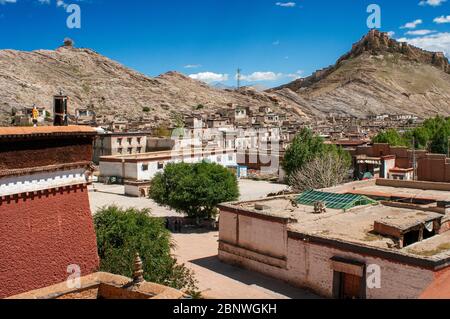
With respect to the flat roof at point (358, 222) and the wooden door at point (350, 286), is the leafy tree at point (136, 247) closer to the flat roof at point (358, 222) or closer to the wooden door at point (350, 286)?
the flat roof at point (358, 222)

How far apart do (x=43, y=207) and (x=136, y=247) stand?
6.24 m

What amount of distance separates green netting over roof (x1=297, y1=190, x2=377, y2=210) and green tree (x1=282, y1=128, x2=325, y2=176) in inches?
659

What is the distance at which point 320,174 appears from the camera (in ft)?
129

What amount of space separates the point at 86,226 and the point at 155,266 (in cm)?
451

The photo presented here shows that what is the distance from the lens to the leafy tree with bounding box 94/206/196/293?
1511 centimetres

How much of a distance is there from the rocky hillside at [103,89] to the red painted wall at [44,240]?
326 feet

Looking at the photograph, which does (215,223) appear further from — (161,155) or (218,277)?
(161,155)

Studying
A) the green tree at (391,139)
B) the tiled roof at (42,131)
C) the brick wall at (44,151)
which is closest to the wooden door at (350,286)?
the brick wall at (44,151)

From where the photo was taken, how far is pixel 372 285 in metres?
17.8

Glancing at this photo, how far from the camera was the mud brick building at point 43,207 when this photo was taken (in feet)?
34.1

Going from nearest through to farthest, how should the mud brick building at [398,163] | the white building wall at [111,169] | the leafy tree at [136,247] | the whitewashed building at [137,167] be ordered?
the leafy tree at [136,247], the mud brick building at [398,163], the whitewashed building at [137,167], the white building wall at [111,169]

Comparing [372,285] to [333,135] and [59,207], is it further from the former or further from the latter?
[333,135]

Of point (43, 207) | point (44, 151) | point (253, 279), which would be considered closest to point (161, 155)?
point (253, 279)
